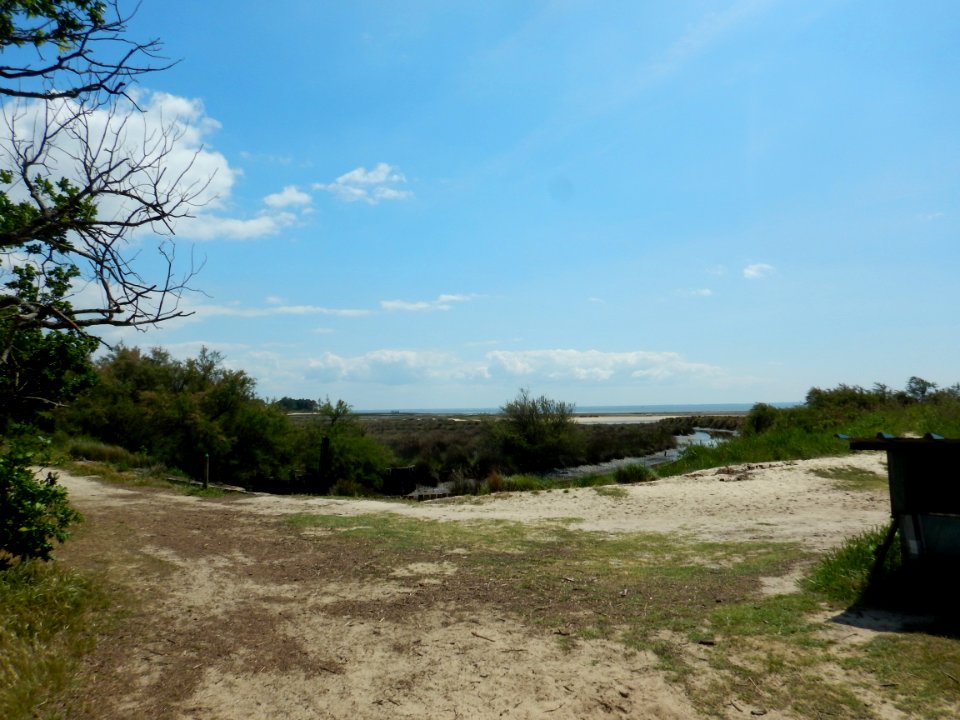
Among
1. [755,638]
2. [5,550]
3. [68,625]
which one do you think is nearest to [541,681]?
[755,638]

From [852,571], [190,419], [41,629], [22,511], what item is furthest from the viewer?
[190,419]

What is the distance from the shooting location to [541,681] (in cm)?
519

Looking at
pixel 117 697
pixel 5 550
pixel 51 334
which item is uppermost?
pixel 51 334

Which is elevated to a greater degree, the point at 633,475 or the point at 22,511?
the point at 22,511

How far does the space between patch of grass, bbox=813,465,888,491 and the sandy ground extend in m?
3.53

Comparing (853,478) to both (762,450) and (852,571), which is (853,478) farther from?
(852,571)

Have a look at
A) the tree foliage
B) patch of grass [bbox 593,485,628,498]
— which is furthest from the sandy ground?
the tree foliage

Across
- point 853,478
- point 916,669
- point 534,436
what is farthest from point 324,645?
point 534,436

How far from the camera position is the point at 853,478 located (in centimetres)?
1609

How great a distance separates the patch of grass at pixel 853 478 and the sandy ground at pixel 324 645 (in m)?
3.53

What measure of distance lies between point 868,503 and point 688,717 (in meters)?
11.2

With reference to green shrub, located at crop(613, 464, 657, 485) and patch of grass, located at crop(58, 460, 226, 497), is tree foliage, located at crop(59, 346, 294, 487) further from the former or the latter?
green shrub, located at crop(613, 464, 657, 485)

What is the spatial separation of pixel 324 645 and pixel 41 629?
247 centimetres

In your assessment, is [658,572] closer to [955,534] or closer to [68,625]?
[955,534]
